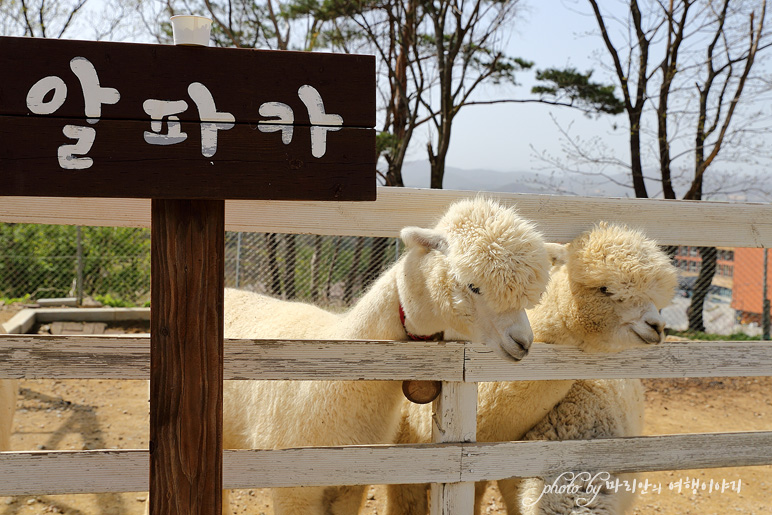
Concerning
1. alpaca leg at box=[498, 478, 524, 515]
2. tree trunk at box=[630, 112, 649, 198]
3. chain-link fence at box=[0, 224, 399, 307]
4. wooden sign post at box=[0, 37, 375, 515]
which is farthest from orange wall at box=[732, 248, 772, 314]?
wooden sign post at box=[0, 37, 375, 515]

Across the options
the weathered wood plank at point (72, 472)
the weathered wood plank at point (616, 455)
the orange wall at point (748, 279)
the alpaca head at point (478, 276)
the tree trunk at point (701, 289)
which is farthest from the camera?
the orange wall at point (748, 279)

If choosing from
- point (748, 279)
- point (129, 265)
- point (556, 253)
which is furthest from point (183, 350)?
point (748, 279)

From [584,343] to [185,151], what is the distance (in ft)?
5.69

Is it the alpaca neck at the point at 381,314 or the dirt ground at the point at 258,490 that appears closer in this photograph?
the alpaca neck at the point at 381,314

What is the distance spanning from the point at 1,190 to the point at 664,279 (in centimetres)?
226

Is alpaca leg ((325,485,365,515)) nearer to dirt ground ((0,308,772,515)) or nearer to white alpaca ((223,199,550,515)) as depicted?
white alpaca ((223,199,550,515))

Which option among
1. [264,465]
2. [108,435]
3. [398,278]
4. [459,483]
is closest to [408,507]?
[459,483]

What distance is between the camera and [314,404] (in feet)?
8.07

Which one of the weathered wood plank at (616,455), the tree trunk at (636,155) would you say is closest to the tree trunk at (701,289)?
the tree trunk at (636,155)

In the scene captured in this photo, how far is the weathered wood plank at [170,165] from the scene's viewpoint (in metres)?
1.37

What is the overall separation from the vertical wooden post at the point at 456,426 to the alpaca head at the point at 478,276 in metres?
0.22

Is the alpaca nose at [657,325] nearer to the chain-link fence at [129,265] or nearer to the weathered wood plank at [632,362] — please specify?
the weathered wood plank at [632,362]

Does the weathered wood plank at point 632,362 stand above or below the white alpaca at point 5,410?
above

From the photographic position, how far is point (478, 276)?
6.73 ft
